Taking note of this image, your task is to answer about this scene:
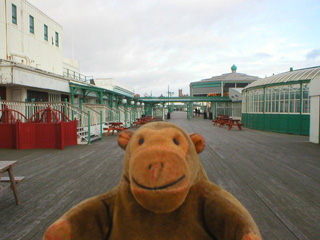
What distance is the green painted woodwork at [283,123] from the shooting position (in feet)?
48.2

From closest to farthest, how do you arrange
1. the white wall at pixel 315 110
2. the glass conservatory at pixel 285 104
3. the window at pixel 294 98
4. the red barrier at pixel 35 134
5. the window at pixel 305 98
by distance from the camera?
the red barrier at pixel 35 134 → the white wall at pixel 315 110 → the window at pixel 305 98 → the glass conservatory at pixel 285 104 → the window at pixel 294 98

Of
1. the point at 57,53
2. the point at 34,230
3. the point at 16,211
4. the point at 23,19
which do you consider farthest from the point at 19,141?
the point at 57,53

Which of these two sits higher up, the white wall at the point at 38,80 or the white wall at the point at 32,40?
the white wall at the point at 32,40

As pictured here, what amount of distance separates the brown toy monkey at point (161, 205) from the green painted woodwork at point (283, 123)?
52.7 ft

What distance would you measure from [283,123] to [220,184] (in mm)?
13765

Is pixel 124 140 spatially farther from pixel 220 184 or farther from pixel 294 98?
pixel 294 98

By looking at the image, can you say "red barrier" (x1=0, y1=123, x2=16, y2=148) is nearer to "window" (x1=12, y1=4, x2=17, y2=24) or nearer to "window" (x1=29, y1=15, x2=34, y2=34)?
"window" (x1=12, y1=4, x2=17, y2=24)

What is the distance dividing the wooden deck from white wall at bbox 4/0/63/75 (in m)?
12.3

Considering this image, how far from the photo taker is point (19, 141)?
9.17 meters

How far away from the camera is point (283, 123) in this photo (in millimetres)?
16016

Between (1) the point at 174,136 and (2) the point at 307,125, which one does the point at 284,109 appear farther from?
(1) the point at 174,136

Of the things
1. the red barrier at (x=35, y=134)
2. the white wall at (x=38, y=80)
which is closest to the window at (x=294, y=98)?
the red barrier at (x=35, y=134)

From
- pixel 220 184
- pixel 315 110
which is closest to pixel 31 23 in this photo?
pixel 220 184

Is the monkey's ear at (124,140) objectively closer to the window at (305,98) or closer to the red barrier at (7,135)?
the red barrier at (7,135)
